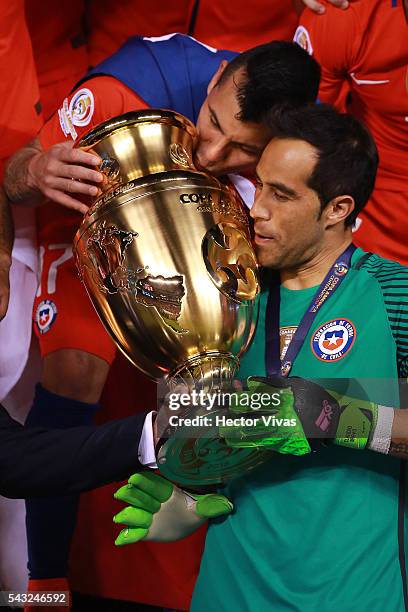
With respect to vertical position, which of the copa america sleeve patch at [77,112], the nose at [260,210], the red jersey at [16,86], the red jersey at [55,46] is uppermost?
the red jersey at [55,46]

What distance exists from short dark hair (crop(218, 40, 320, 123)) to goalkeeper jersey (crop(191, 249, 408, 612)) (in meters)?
0.35

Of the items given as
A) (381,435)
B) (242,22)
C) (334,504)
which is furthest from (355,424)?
(242,22)

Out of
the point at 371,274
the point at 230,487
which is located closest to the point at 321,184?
the point at 371,274

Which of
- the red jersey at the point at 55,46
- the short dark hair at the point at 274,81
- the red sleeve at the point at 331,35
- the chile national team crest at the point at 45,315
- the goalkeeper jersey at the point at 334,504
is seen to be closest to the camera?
the goalkeeper jersey at the point at 334,504

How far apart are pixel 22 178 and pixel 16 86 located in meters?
0.33

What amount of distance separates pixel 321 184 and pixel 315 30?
30.5 inches

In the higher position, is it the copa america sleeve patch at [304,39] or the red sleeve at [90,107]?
the copa america sleeve patch at [304,39]

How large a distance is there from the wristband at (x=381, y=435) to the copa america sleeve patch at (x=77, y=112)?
818mm

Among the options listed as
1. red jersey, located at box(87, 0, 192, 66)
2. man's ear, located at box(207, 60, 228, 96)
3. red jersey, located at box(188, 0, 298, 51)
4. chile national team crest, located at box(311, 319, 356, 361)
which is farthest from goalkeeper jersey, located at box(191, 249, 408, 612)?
red jersey, located at box(87, 0, 192, 66)

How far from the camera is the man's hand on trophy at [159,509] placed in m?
1.47

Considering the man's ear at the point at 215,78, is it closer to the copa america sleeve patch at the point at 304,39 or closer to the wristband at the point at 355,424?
the copa america sleeve patch at the point at 304,39

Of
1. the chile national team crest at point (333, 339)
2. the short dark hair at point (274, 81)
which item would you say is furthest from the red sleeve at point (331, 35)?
the chile national team crest at point (333, 339)

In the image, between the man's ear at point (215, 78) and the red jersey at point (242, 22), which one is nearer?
the man's ear at point (215, 78)

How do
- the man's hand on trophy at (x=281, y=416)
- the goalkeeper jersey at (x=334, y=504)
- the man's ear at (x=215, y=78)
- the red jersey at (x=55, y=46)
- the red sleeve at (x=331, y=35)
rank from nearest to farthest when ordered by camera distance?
the man's hand on trophy at (x=281, y=416), the goalkeeper jersey at (x=334, y=504), the man's ear at (x=215, y=78), the red sleeve at (x=331, y=35), the red jersey at (x=55, y=46)
